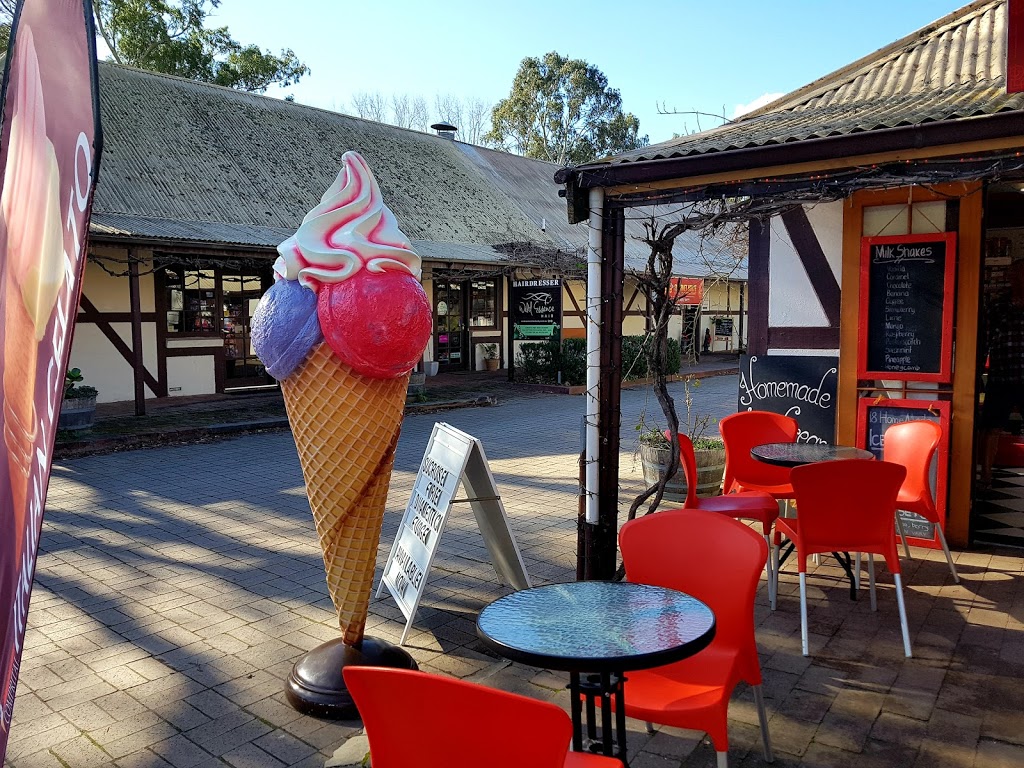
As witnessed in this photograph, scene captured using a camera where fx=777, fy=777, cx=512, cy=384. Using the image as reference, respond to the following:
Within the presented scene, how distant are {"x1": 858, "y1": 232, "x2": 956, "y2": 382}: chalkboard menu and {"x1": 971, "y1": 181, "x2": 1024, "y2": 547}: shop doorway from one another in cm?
26

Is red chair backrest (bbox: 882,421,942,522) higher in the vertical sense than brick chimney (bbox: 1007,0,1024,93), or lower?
lower

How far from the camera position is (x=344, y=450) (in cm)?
321

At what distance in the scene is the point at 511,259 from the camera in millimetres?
16062

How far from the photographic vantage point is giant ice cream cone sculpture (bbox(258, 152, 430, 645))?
3100 mm

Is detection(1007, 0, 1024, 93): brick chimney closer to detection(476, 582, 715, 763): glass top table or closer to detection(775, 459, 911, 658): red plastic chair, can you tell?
detection(775, 459, 911, 658): red plastic chair

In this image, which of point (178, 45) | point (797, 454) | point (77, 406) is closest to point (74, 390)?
point (77, 406)

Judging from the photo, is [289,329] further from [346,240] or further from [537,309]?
[537,309]

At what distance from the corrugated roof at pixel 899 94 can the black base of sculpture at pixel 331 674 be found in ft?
9.48

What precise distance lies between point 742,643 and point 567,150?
40.6 m

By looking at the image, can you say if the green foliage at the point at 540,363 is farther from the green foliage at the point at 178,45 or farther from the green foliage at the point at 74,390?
the green foliage at the point at 178,45

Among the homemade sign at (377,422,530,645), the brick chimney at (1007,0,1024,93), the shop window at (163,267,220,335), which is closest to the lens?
the brick chimney at (1007,0,1024,93)

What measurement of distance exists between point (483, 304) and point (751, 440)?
14.5 m

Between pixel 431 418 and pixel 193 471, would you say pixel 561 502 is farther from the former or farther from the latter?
pixel 431 418

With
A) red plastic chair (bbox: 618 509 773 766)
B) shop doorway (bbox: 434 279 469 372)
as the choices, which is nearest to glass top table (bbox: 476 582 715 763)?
red plastic chair (bbox: 618 509 773 766)
